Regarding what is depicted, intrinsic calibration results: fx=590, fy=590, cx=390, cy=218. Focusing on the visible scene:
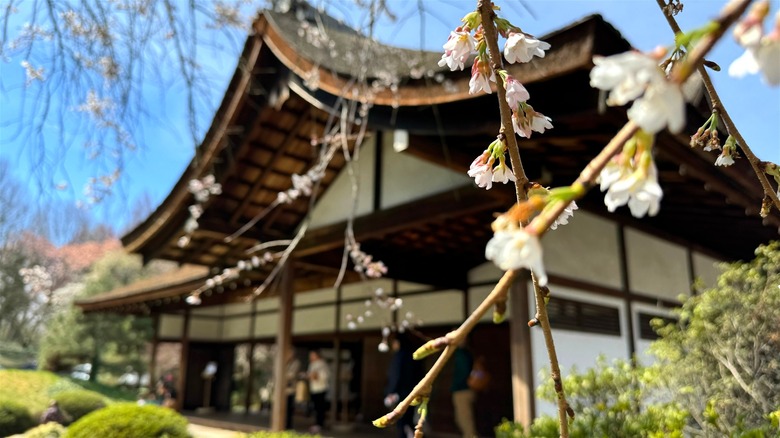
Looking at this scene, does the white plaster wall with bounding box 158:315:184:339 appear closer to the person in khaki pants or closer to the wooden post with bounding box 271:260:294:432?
the wooden post with bounding box 271:260:294:432

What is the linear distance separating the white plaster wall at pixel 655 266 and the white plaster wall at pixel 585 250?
0.93 feet

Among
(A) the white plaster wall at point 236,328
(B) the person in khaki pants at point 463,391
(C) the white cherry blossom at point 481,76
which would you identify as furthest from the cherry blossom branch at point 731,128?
(A) the white plaster wall at point 236,328

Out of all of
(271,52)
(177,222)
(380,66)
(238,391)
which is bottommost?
(238,391)

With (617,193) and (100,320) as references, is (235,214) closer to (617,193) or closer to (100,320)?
(617,193)

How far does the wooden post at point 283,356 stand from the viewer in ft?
20.1

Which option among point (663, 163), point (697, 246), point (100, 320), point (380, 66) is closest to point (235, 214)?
point (380, 66)

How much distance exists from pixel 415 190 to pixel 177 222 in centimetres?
285

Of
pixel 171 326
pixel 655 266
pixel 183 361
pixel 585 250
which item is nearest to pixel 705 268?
pixel 655 266

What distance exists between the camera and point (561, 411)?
0.75 meters

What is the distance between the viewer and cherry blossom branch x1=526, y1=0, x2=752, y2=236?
0.49m

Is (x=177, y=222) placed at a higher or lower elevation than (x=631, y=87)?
higher

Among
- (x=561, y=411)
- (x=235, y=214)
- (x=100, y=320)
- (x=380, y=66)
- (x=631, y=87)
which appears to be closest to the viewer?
(x=631, y=87)

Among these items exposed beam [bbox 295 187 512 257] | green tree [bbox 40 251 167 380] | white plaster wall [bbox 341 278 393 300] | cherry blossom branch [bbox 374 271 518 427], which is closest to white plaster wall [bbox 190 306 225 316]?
green tree [bbox 40 251 167 380]

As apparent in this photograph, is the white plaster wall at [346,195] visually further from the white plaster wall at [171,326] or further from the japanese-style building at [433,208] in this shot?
the white plaster wall at [171,326]
